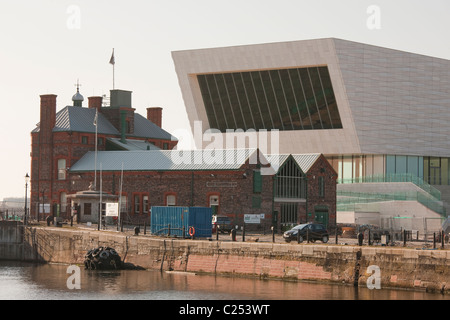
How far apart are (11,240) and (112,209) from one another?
1082 centimetres

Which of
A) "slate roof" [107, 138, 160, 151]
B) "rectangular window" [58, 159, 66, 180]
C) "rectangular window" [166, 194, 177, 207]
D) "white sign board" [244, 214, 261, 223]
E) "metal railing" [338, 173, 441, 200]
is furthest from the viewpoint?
"metal railing" [338, 173, 441, 200]

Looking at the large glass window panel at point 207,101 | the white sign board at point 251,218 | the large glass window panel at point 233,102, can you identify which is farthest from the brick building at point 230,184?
the large glass window panel at point 207,101

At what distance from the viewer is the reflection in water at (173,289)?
4747 centimetres

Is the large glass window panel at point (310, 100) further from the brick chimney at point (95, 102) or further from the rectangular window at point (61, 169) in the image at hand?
the rectangular window at point (61, 169)

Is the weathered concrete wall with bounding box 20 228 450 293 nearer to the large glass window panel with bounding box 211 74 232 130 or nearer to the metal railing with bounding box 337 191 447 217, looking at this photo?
the metal railing with bounding box 337 191 447 217

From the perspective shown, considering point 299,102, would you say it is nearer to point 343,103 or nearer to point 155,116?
point 343,103

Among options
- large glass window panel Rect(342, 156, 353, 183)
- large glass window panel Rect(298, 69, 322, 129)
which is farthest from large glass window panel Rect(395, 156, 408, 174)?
large glass window panel Rect(298, 69, 322, 129)

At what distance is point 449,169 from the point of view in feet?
343

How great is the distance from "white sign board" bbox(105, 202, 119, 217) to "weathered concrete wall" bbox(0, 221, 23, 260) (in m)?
8.85

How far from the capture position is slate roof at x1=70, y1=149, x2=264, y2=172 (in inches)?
3007

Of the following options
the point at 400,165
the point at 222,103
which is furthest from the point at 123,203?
the point at 400,165

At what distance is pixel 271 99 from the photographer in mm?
98938

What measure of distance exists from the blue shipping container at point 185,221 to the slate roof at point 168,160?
1091 cm
